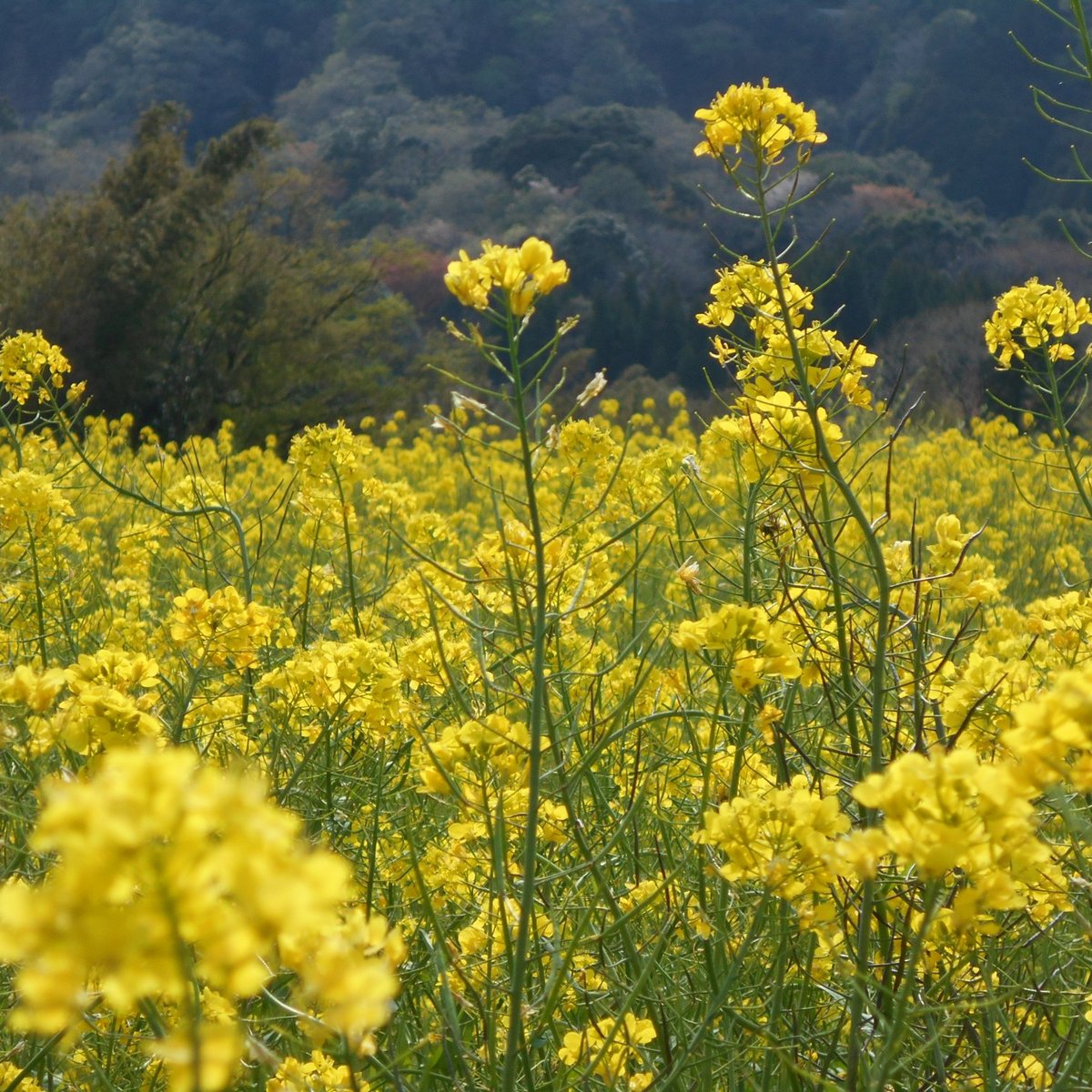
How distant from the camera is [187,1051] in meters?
0.62

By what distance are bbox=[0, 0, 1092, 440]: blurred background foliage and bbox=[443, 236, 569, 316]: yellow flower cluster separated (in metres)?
0.58

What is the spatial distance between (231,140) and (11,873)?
14685 millimetres

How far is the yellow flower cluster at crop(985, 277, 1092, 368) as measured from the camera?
2750mm

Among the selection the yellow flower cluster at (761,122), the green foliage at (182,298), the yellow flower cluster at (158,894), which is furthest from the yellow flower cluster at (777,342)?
the green foliage at (182,298)

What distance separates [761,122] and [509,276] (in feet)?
2.41

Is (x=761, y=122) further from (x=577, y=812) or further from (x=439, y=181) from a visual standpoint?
(x=439, y=181)

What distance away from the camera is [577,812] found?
2121 mm

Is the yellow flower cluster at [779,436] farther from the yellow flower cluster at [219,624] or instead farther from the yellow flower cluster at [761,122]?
the yellow flower cluster at [219,624]

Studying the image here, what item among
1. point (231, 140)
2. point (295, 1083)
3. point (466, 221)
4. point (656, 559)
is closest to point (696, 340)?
point (466, 221)

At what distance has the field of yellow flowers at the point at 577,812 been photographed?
25.2 inches

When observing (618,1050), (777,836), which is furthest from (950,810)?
(618,1050)

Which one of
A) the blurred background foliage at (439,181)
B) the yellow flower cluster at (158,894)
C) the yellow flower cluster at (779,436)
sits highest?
the blurred background foliage at (439,181)

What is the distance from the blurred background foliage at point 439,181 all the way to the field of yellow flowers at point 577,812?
1.42 ft

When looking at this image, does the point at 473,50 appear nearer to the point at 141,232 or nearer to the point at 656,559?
the point at 141,232
